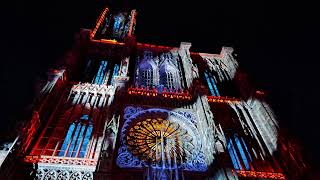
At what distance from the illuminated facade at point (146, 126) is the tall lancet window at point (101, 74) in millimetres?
76

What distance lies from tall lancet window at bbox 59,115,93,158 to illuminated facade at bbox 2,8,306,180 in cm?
5

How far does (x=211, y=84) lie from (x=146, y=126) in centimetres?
756

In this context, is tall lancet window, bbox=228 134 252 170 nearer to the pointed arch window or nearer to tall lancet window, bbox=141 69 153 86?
the pointed arch window

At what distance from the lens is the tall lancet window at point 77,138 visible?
12.4m

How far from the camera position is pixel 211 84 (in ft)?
66.6

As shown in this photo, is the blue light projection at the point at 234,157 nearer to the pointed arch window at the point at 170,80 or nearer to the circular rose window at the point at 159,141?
the circular rose window at the point at 159,141

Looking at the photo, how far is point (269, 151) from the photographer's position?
46.8 feet

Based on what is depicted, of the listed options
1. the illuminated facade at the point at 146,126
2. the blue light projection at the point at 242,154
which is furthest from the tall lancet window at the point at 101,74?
the blue light projection at the point at 242,154

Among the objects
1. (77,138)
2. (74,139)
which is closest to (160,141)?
(77,138)

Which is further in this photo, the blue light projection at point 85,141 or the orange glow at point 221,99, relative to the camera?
the orange glow at point 221,99

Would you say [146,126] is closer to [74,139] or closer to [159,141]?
[159,141]

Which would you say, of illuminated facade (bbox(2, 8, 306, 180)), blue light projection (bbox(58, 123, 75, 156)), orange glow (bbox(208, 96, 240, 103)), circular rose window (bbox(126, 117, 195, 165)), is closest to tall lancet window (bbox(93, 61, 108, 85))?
illuminated facade (bbox(2, 8, 306, 180))

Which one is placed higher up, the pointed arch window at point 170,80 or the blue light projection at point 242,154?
the pointed arch window at point 170,80

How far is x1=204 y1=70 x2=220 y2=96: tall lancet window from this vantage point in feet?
63.3
